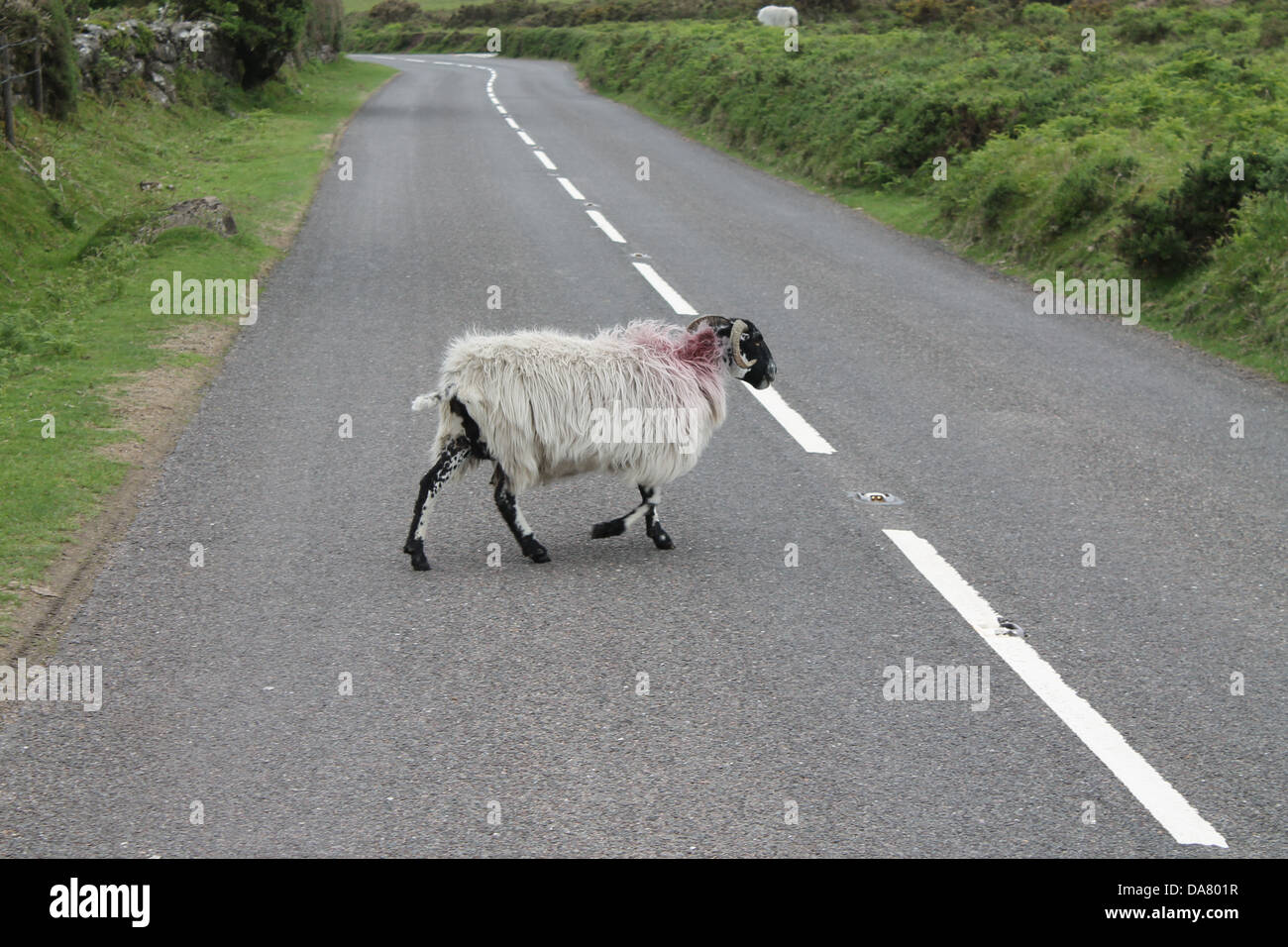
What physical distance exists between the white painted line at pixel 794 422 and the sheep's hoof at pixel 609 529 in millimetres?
2164

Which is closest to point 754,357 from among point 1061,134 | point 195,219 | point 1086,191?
point 1086,191

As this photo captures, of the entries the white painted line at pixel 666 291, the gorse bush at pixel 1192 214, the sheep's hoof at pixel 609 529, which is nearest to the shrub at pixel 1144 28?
the gorse bush at pixel 1192 214

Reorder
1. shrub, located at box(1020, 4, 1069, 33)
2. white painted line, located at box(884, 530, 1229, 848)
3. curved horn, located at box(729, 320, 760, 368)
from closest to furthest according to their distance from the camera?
white painted line, located at box(884, 530, 1229, 848), curved horn, located at box(729, 320, 760, 368), shrub, located at box(1020, 4, 1069, 33)

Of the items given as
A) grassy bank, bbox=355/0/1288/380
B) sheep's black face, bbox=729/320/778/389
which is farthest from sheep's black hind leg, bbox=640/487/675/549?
grassy bank, bbox=355/0/1288/380

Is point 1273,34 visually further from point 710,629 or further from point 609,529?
point 710,629

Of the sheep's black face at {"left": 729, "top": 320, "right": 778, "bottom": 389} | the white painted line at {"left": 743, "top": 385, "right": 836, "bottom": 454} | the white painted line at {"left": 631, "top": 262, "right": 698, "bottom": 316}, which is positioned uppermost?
the sheep's black face at {"left": 729, "top": 320, "right": 778, "bottom": 389}

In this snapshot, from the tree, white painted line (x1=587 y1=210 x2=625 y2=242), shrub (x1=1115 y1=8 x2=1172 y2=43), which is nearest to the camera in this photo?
white painted line (x1=587 y1=210 x2=625 y2=242)

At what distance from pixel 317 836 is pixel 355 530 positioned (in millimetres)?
3191

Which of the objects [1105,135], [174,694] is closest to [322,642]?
[174,694]

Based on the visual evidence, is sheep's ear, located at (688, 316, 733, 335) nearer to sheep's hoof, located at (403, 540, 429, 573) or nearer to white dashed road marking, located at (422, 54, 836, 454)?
white dashed road marking, located at (422, 54, 836, 454)

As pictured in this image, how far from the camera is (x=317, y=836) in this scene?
13.8 ft

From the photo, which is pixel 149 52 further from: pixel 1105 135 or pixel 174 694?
pixel 174 694

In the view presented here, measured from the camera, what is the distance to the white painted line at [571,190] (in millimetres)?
21027

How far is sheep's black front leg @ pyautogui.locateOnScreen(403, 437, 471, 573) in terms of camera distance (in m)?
6.66
